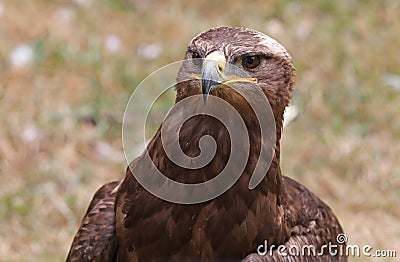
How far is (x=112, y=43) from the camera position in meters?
7.86

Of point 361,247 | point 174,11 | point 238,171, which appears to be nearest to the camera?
point 238,171

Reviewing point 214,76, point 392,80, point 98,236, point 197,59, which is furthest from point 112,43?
point 214,76

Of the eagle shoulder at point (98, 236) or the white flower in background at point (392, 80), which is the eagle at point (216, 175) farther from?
the white flower in background at point (392, 80)

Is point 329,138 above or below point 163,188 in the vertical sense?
above

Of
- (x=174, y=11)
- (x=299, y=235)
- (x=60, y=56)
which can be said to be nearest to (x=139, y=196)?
(x=299, y=235)

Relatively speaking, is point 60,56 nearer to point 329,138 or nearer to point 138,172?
point 329,138

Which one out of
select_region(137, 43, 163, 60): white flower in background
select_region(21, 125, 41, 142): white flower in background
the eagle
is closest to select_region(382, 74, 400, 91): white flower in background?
select_region(137, 43, 163, 60): white flower in background

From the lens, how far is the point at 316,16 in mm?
8500

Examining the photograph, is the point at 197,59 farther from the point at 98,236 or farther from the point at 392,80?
the point at 392,80

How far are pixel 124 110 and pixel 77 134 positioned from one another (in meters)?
0.48

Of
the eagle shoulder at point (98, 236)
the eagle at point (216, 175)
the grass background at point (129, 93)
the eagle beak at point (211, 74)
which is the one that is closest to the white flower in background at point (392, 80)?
the grass background at point (129, 93)

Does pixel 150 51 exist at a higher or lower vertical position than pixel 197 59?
higher

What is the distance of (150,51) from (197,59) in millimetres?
4183

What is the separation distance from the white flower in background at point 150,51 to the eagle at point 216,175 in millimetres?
3870
